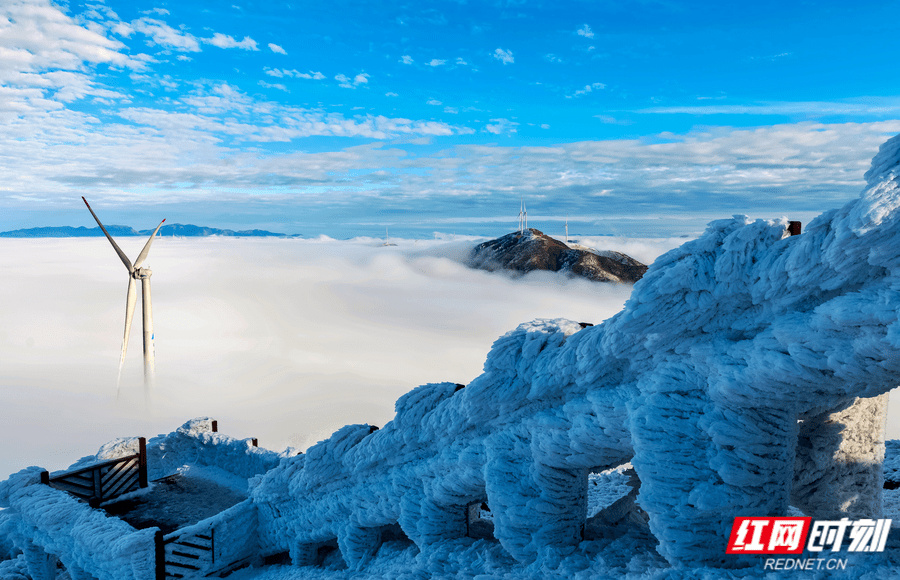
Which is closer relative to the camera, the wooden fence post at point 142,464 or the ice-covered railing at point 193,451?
the wooden fence post at point 142,464

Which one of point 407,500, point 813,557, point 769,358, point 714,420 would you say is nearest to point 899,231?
point 769,358

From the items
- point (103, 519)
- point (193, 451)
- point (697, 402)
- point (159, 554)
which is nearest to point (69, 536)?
point (103, 519)

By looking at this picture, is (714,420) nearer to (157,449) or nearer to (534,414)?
(534,414)

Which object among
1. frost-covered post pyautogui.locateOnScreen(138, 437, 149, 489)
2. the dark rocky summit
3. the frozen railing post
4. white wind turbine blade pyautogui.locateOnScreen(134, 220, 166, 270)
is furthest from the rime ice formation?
the dark rocky summit

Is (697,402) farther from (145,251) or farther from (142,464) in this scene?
(145,251)

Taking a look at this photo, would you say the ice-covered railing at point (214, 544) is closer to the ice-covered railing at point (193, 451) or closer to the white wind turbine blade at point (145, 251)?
the ice-covered railing at point (193, 451)

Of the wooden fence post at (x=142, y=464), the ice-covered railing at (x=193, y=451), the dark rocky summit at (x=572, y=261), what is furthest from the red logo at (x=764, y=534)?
the dark rocky summit at (x=572, y=261)
